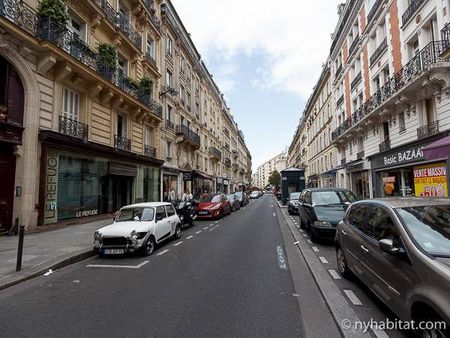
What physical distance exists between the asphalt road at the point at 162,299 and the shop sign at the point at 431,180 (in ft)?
30.7

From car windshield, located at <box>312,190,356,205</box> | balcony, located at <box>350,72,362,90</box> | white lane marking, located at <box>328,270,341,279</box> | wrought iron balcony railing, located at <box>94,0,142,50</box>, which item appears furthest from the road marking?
balcony, located at <box>350,72,362,90</box>

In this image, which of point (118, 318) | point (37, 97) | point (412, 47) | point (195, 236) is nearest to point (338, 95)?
point (412, 47)

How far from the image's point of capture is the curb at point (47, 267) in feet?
18.9

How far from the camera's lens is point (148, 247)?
27.3 ft

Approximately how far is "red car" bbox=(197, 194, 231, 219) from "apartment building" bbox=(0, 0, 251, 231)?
14.8ft

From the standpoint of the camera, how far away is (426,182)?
1400 cm

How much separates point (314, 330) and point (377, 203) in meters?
2.18

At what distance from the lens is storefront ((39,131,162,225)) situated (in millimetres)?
12172

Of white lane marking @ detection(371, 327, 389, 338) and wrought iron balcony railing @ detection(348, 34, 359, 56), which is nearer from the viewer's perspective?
white lane marking @ detection(371, 327, 389, 338)

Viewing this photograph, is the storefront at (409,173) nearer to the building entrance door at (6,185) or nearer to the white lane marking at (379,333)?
the white lane marking at (379,333)

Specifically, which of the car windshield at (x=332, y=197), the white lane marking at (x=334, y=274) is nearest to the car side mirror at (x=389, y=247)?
the white lane marking at (x=334, y=274)

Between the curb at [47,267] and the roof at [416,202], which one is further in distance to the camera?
the curb at [47,267]

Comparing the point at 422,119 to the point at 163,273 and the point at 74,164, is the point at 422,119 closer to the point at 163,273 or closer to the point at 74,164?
the point at 163,273

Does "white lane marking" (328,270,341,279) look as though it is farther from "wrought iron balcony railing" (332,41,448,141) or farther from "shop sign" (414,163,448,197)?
"wrought iron balcony railing" (332,41,448,141)
